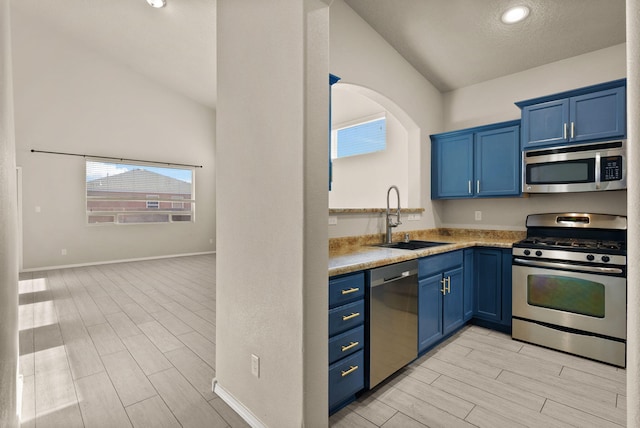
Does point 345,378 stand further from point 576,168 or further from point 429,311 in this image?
point 576,168

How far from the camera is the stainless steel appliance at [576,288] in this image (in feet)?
7.72

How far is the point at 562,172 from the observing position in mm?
2828

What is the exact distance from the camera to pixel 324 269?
154cm

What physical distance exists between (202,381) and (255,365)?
2.39 feet

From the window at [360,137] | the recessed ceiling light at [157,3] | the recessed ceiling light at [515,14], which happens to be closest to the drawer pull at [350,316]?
the recessed ceiling light at [515,14]

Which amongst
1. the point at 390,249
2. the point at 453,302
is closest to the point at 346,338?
the point at 390,249

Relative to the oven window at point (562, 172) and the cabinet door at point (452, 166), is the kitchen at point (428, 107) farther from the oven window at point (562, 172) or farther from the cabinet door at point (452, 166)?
the oven window at point (562, 172)

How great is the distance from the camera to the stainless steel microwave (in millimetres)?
2551

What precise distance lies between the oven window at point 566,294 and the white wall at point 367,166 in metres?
1.53

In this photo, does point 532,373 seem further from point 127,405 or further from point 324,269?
point 127,405

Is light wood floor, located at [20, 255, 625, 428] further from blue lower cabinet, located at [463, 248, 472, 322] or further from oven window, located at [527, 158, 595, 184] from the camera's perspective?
oven window, located at [527, 158, 595, 184]

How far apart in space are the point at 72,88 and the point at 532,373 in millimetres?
8085

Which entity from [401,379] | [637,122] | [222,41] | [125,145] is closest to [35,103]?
[125,145]

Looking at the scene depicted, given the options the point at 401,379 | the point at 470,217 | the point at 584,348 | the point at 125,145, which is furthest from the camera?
the point at 125,145
